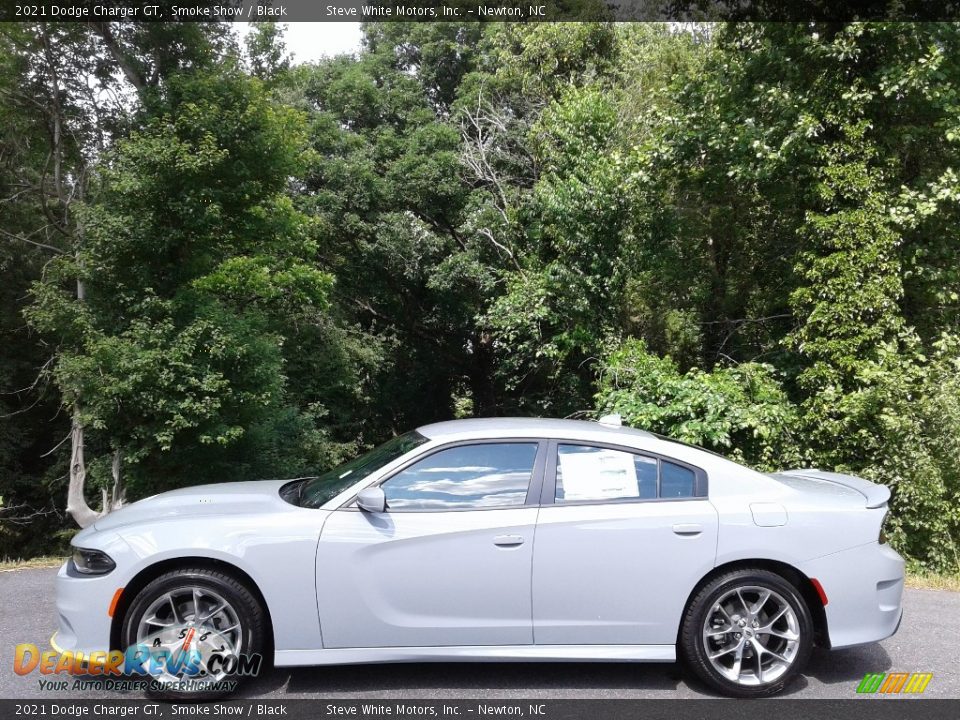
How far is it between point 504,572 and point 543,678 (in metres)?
0.76

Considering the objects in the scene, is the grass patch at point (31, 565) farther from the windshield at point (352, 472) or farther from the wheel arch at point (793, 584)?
the wheel arch at point (793, 584)

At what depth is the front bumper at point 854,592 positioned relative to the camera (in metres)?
4.07

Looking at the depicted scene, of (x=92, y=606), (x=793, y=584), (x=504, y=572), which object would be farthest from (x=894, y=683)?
(x=92, y=606)

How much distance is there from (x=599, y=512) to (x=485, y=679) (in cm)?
114

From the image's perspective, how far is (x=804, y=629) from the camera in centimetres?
404

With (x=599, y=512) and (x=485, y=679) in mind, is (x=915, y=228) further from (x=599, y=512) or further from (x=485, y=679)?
(x=485, y=679)

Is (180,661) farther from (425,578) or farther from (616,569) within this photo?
(616,569)

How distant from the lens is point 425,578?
13.0 ft

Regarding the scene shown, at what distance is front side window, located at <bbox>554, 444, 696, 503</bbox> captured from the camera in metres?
4.21

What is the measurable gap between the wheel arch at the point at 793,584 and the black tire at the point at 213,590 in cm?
225

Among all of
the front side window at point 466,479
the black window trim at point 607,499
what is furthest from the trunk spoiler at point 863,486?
the front side window at point 466,479

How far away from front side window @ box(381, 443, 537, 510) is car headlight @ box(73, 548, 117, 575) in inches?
58.0

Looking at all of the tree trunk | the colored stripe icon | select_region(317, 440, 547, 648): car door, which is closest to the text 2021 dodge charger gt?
select_region(317, 440, 547, 648): car door

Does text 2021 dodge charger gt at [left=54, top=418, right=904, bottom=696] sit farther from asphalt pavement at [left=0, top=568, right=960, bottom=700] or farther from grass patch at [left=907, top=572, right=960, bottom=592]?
grass patch at [left=907, top=572, right=960, bottom=592]
